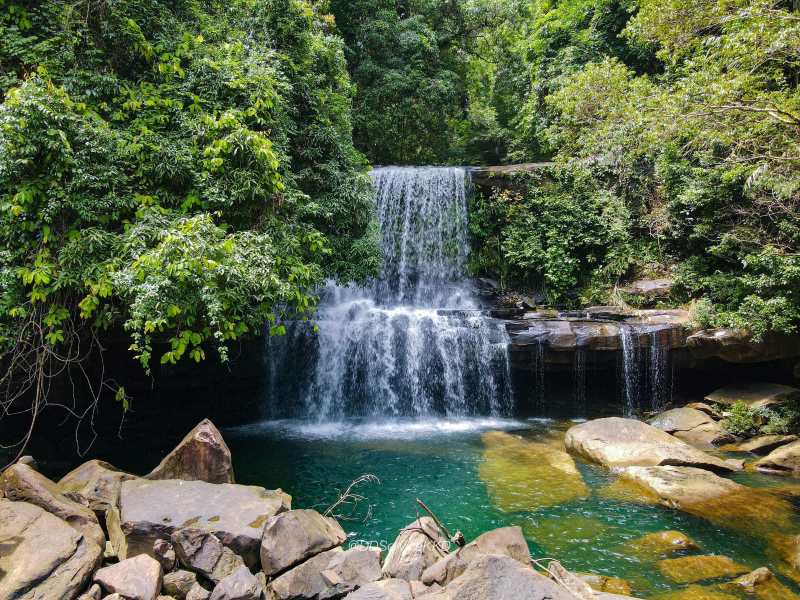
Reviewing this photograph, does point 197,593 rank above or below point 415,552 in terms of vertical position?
below

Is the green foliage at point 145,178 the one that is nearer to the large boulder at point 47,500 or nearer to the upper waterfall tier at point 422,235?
the large boulder at point 47,500

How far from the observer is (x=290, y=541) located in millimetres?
4789

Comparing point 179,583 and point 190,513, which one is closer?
point 179,583

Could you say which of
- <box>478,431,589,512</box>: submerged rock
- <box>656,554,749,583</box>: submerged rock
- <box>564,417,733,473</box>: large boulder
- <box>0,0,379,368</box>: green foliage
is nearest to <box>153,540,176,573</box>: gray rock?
<box>0,0,379,368</box>: green foliage

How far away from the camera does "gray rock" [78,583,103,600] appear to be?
408 cm

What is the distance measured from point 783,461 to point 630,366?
12.2ft

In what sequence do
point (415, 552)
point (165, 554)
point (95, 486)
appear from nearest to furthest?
point (415, 552)
point (165, 554)
point (95, 486)

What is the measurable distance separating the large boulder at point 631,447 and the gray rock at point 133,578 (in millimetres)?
7076

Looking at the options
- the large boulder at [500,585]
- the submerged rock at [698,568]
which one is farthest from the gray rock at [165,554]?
the submerged rock at [698,568]

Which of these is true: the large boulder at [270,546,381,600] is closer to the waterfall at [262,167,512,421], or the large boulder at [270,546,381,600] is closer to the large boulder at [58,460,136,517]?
the large boulder at [58,460,136,517]

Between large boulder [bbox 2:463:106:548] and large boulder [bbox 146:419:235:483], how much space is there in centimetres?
109

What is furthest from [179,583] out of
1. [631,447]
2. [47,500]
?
[631,447]

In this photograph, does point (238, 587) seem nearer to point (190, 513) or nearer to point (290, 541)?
point (290, 541)

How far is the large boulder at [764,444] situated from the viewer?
8922mm
